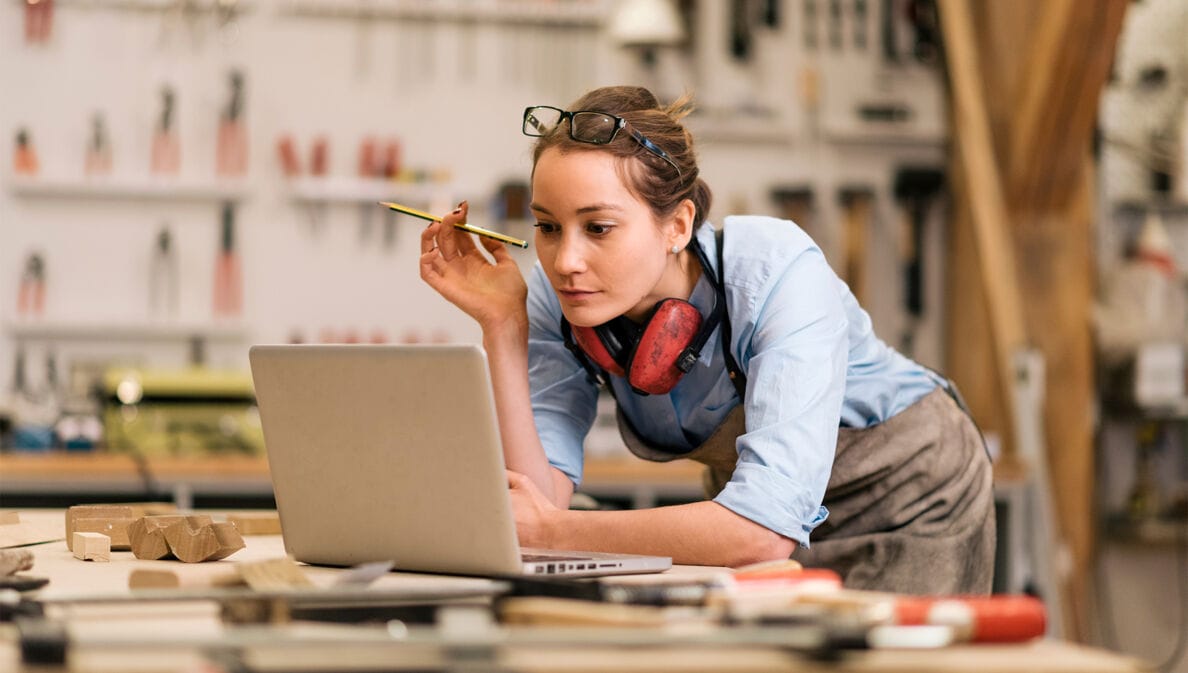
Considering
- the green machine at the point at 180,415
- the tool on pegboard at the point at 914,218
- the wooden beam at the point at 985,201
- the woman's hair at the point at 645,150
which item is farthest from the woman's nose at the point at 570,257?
the tool on pegboard at the point at 914,218

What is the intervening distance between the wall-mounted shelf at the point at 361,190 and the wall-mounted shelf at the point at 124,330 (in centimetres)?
50

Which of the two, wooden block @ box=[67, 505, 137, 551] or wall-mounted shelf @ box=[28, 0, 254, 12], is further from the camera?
wall-mounted shelf @ box=[28, 0, 254, 12]

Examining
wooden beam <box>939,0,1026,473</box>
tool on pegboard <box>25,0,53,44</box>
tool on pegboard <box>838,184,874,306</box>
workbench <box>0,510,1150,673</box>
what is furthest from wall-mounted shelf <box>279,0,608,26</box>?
workbench <box>0,510,1150,673</box>

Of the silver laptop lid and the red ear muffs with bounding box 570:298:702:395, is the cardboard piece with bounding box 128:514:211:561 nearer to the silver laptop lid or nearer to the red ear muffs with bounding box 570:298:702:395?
the silver laptop lid

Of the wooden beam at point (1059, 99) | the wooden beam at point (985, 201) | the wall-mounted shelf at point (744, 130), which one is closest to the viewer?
the wooden beam at point (1059, 99)

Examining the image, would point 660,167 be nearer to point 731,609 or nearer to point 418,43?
point 731,609

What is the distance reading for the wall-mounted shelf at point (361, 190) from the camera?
4.45m

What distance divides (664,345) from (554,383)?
25 cm

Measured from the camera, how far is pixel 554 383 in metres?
1.89

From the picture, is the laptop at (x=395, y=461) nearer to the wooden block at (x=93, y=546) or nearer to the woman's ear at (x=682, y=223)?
the wooden block at (x=93, y=546)

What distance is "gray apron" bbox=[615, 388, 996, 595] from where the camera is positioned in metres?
1.77

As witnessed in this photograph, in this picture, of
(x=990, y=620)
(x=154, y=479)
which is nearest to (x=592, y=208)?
(x=990, y=620)

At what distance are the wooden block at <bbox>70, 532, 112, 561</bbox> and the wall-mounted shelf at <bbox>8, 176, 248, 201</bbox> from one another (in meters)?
3.18

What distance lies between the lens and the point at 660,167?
5.50 feet
